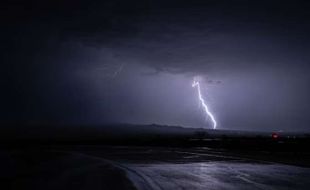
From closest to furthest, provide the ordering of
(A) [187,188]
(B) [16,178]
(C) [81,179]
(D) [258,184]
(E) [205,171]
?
(A) [187,188] < (D) [258,184] < (C) [81,179] < (B) [16,178] < (E) [205,171]

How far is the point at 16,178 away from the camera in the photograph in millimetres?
26031

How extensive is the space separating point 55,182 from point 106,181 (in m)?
2.64

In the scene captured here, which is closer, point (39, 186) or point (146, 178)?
point (39, 186)

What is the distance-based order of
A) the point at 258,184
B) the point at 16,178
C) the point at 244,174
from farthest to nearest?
the point at 244,174 → the point at 16,178 → the point at 258,184

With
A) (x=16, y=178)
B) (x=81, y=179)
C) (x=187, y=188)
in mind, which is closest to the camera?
(x=187, y=188)

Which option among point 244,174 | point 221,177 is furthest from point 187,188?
point 244,174

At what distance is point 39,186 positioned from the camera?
71.3ft

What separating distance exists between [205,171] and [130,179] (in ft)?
24.7

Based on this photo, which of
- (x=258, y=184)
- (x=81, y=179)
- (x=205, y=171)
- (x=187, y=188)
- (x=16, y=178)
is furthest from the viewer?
(x=205, y=171)

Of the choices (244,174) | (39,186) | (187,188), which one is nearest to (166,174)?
(244,174)

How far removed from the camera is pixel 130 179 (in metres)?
24.4

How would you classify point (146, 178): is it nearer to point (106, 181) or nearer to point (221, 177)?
point (106, 181)

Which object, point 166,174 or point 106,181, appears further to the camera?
point 166,174

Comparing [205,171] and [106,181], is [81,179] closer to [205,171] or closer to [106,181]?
[106,181]
